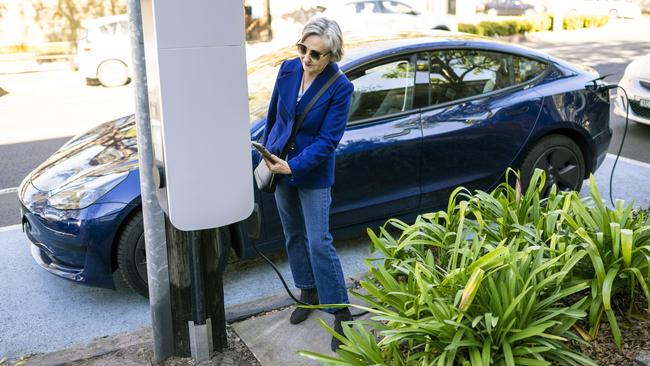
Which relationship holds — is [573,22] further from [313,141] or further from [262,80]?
[313,141]

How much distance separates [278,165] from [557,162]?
309 cm

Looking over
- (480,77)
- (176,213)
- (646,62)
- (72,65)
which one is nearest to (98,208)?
(176,213)

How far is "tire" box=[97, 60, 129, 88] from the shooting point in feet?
50.2

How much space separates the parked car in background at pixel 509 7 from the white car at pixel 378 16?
8.37m

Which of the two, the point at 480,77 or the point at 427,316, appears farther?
the point at 480,77

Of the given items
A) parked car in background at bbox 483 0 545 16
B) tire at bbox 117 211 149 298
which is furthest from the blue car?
parked car in background at bbox 483 0 545 16

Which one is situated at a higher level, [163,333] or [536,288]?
[536,288]

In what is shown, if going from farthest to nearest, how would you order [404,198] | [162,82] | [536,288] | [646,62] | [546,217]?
[646,62] → [404,198] → [546,217] → [536,288] → [162,82]

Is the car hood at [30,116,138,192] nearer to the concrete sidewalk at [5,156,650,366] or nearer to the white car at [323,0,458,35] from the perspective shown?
the concrete sidewalk at [5,156,650,366]

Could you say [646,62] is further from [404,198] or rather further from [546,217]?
[546,217]

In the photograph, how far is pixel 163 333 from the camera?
362cm

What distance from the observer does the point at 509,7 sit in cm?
2755

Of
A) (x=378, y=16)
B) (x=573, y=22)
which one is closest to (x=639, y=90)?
(x=378, y=16)

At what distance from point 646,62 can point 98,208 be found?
7.12 m
